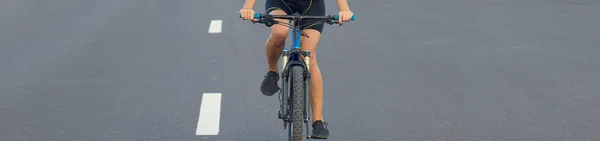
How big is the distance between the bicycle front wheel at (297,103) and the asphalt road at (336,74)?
124 cm

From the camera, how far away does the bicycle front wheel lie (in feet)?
18.8

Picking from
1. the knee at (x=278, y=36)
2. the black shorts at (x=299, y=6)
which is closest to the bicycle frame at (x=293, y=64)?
the knee at (x=278, y=36)

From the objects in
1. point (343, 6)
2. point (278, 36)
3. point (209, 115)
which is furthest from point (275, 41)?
point (209, 115)

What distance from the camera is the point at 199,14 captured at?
1483 centimetres

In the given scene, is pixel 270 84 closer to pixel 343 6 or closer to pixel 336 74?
pixel 343 6

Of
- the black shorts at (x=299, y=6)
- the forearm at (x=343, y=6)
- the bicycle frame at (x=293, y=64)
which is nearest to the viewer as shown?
the bicycle frame at (x=293, y=64)

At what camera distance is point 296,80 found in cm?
580

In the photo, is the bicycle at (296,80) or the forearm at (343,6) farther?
the forearm at (343,6)

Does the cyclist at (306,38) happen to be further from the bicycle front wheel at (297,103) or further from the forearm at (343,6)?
the bicycle front wheel at (297,103)

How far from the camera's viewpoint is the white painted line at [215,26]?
12983 mm

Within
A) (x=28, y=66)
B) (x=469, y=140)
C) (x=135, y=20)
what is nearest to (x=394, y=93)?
(x=469, y=140)

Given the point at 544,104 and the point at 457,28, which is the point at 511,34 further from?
the point at 544,104

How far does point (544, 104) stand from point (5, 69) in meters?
5.30

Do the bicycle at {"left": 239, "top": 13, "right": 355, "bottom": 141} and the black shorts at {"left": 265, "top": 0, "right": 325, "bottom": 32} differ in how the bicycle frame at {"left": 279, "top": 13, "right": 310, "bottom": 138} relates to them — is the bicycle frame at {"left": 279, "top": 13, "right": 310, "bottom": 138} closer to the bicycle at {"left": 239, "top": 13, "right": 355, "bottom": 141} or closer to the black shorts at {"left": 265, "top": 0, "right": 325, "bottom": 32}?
the bicycle at {"left": 239, "top": 13, "right": 355, "bottom": 141}
